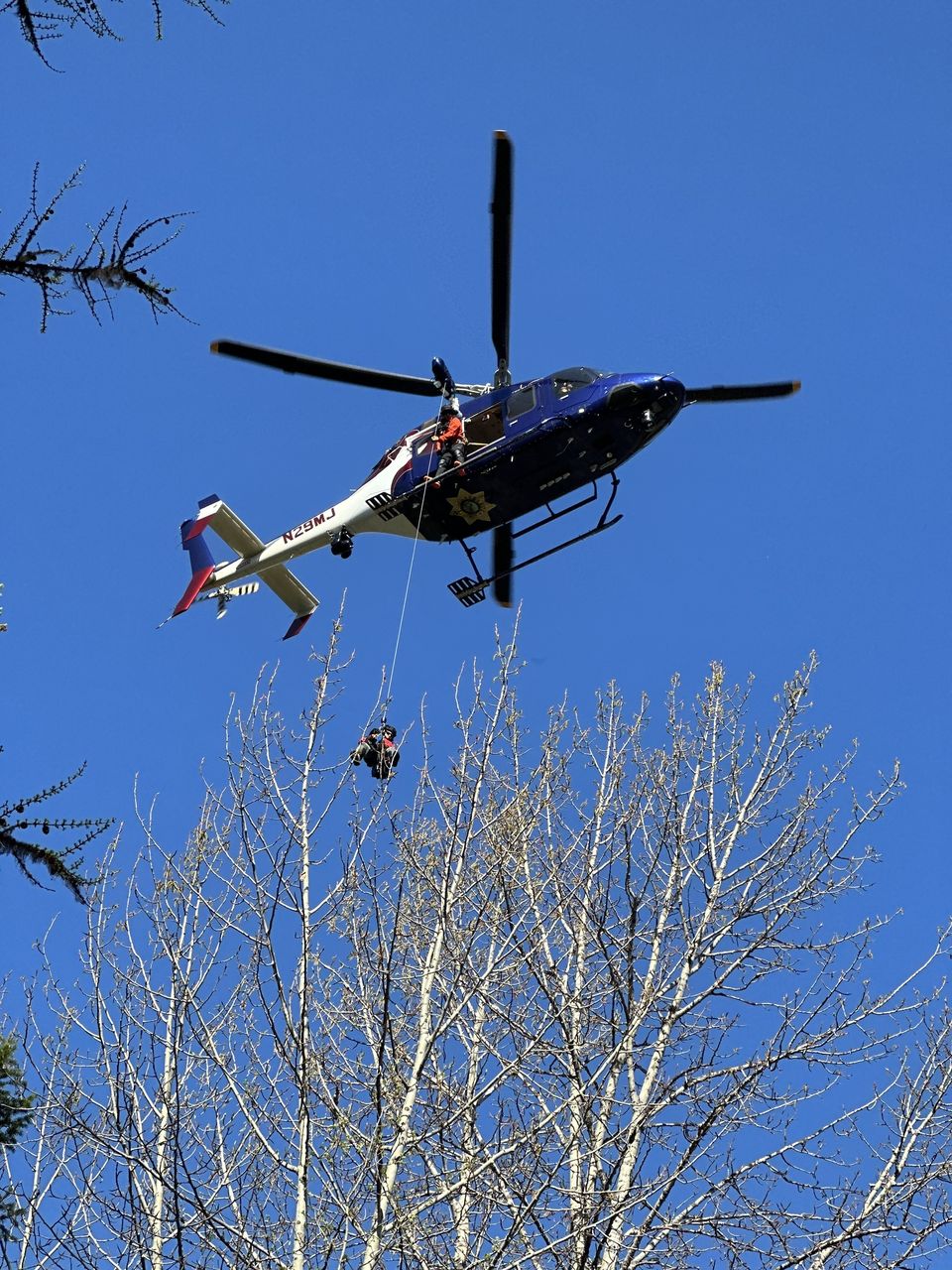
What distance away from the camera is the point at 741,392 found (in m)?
13.1

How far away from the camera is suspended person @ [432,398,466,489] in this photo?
12.6m

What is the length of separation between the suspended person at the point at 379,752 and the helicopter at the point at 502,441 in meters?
2.88

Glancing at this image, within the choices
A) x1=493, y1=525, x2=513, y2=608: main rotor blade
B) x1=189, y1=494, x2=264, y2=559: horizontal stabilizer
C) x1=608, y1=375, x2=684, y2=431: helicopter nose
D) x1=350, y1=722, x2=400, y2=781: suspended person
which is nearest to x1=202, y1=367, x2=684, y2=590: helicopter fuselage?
x1=608, y1=375, x2=684, y2=431: helicopter nose

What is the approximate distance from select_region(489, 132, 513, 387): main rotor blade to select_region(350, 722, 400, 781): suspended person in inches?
173

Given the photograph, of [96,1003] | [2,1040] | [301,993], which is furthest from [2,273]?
[2,1040]

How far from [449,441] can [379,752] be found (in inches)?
162

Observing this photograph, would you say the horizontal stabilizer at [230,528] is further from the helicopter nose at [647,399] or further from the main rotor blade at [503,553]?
the helicopter nose at [647,399]

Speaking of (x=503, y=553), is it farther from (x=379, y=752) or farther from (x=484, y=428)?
(x=379, y=752)

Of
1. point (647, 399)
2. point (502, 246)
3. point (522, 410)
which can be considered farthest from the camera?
point (522, 410)

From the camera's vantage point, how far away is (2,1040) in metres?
10.4

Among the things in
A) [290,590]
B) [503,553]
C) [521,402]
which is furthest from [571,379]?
[290,590]

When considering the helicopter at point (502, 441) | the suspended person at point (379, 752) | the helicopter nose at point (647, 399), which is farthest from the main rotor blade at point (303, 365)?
the suspended person at point (379, 752)

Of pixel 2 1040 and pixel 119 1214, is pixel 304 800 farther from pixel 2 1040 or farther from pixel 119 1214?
pixel 2 1040

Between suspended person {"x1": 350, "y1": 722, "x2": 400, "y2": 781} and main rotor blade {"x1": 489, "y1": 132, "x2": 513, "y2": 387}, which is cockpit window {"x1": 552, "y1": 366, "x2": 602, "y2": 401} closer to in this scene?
main rotor blade {"x1": 489, "y1": 132, "x2": 513, "y2": 387}
